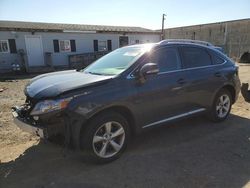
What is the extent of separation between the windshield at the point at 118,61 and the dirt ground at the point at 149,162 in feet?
4.60

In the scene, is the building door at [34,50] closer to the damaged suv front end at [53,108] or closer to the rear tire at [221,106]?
the damaged suv front end at [53,108]

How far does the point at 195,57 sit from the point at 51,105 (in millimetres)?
3043

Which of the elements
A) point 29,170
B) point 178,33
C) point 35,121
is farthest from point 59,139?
point 178,33

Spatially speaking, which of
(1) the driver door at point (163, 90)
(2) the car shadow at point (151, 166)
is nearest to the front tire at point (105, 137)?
(2) the car shadow at point (151, 166)

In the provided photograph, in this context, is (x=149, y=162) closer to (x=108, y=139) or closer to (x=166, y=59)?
(x=108, y=139)

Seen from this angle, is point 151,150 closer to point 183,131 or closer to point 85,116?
point 183,131

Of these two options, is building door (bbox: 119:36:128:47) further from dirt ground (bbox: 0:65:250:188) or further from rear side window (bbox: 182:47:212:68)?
dirt ground (bbox: 0:65:250:188)

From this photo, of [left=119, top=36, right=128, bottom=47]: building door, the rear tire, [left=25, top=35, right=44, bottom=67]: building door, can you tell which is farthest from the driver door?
[left=119, top=36, right=128, bottom=47]: building door

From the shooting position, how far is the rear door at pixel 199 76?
4.52m

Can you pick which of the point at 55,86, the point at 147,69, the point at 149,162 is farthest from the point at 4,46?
the point at 149,162

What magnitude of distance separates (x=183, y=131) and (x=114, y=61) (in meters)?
2.02

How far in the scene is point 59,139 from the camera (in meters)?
3.34

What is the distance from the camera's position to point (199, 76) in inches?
183

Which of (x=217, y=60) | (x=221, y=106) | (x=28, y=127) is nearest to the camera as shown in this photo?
(x=28, y=127)
